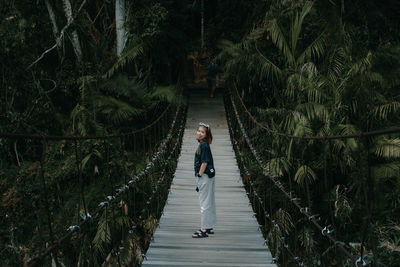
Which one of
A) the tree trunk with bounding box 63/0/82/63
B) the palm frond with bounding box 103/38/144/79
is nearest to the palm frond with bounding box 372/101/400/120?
the palm frond with bounding box 103/38/144/79

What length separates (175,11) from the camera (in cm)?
1095

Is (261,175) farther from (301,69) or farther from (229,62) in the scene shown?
(229,62)

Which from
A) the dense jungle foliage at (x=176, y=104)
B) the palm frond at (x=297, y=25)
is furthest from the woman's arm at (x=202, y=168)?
the palm frond at (x=297, y=25)

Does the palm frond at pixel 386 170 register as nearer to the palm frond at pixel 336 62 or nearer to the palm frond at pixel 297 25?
the palm frond at pixel 336 62

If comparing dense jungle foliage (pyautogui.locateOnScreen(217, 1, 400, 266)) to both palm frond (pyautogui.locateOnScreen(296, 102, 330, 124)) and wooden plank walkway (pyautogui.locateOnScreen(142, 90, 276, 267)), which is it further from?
wooden plank walkway (pyautogui.locateOnScreen(142, 90, 276, 267))

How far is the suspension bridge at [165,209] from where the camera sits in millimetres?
3301

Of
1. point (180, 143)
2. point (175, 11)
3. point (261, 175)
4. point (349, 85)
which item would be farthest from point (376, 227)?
point (175, 11)

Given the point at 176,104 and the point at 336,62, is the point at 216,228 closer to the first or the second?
the point at 336,62

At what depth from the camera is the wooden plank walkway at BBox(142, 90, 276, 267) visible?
140 inches

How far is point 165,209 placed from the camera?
5090mm

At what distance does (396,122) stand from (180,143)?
3936 mm

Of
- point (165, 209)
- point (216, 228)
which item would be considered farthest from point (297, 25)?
point (216, 228)

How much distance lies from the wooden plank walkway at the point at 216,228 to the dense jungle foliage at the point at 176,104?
0.43m

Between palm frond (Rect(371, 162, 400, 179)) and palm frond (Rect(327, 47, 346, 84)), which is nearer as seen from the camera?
palm frond (Rect(371, 162, 400, 179))
